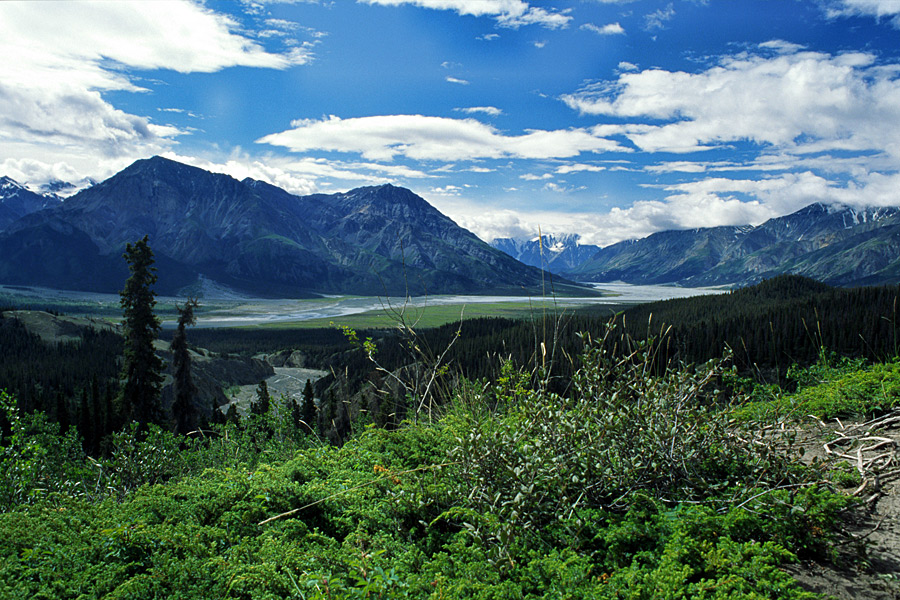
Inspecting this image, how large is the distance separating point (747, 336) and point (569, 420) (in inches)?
2449

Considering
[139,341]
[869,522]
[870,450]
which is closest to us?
[869,522]

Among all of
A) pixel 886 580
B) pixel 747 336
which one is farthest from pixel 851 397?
pixel 747 336

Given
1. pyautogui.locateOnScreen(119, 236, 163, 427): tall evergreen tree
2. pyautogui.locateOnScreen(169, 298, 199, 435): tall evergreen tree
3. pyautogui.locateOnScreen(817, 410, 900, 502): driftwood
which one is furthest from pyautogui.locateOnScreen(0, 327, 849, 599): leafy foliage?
pyautogui.locateOnScreen(169, 298, 199, 435): tall evergreen tree

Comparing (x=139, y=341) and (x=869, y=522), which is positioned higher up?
(x=869, y=522)

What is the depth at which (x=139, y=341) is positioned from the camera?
969 inches

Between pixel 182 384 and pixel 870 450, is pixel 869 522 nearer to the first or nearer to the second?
pixel 870 450

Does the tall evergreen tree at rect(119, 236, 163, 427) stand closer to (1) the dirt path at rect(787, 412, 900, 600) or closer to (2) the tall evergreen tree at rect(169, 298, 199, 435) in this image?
(2) the tall evergreen tree at rect(169, 298, 199, 435)

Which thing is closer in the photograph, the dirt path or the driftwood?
the dirt path

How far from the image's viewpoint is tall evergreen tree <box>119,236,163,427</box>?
24453 millimetres

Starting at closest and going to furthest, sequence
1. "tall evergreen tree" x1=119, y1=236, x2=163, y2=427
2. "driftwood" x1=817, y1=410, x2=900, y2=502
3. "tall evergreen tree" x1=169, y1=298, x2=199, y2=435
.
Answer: "driftwood" x1=817, y1=410, x2=900, y2=502, "tall evergreen tree" x1=119, y1=236, x2=163, y2=427, "tall evergreen tree" x1=169, y1=298, x2=199, y2=435

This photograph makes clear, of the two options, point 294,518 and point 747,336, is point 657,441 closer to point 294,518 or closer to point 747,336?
point 294,518

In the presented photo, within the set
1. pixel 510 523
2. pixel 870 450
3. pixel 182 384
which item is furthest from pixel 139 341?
pixel 870 450

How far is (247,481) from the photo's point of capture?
490 centimetres

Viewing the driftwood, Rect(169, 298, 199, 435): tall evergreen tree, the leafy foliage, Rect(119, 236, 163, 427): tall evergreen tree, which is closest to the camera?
the leafy foliage
